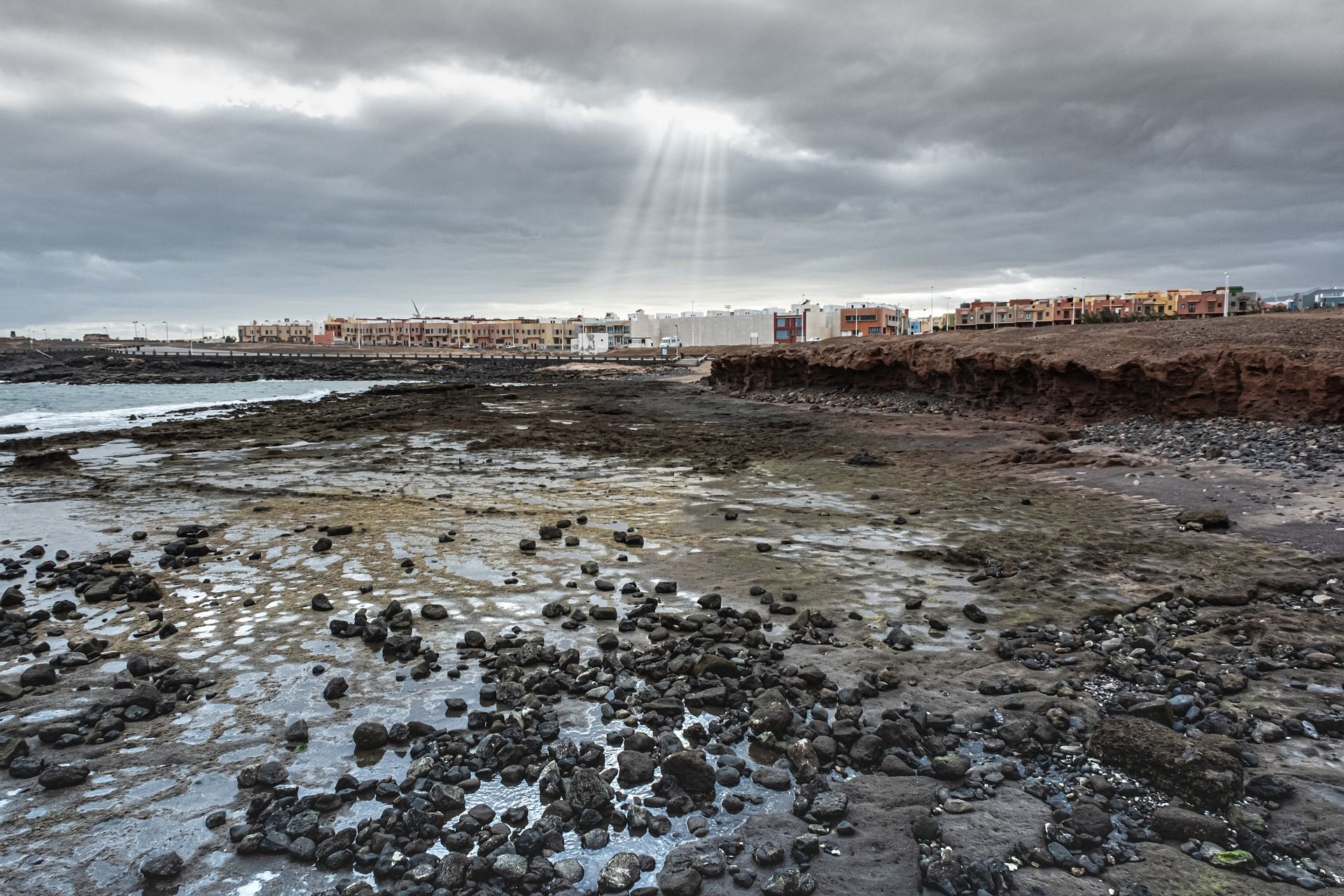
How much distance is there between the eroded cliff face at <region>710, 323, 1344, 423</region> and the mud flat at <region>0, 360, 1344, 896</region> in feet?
21.7

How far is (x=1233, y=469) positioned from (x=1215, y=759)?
12.5m

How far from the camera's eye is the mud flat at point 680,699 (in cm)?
414

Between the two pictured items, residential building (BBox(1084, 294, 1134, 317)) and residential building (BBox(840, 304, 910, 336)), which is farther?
residential building (BBox(840, 304, 910, 336))

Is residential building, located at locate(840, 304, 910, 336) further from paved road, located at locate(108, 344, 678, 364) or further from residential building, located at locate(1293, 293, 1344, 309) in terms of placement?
residential building, located at locate(1293, 293, 1344, 309)

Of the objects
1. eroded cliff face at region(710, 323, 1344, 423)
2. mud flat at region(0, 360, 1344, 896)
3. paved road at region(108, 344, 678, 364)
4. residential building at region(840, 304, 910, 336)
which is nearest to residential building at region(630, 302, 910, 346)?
residential building at region(840, 304, 910, 336)

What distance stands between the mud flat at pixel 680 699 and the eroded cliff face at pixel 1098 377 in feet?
21.7

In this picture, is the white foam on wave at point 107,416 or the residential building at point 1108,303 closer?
the white foam on wave at point 107,416

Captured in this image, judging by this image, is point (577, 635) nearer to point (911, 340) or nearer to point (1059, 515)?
point (1059, 515)

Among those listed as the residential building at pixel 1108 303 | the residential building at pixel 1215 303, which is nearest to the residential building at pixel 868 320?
the residential building at pixel 1108 303

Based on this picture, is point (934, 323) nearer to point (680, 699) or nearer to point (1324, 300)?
point (1324, 300)

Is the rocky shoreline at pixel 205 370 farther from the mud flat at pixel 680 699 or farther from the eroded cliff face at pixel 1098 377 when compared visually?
the mud flat at pixel 680 699

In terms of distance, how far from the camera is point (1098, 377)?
77.6 feet

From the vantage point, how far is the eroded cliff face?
18.6 m

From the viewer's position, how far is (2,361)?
107438 millimetres
